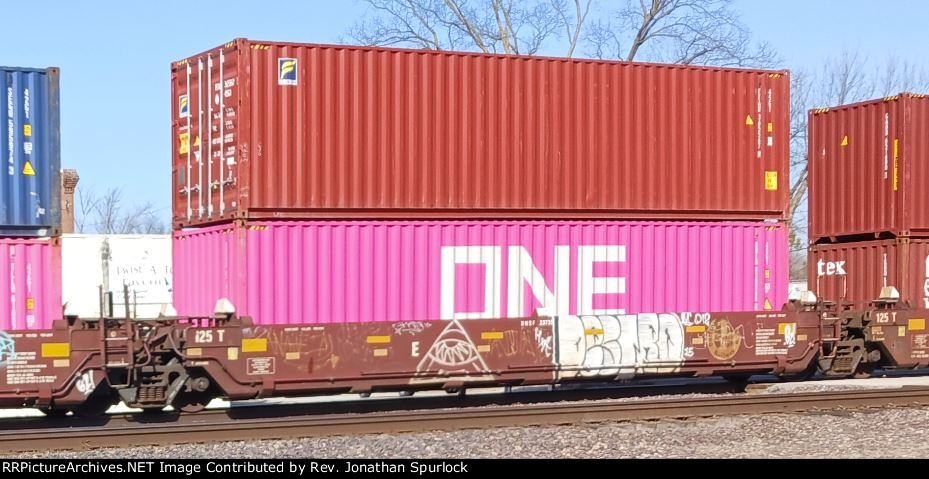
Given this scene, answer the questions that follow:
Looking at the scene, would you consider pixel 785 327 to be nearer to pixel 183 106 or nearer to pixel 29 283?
pixel 183 106

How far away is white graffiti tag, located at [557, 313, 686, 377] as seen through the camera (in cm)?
1511

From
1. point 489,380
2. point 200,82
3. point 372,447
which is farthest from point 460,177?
point 372,447

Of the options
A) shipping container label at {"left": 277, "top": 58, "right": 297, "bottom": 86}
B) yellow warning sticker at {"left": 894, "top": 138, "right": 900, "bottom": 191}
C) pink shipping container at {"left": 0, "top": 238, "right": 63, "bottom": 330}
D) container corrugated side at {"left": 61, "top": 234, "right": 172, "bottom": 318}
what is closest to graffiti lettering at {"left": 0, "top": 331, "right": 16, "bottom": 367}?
pink shipping container at {"left": 0, "top": 238, "right": 63, "bottom": 330}

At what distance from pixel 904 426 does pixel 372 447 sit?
5.96 meters

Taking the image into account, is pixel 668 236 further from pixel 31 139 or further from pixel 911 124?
pixel 31 139

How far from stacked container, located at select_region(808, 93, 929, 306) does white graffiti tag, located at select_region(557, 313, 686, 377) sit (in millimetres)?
4170

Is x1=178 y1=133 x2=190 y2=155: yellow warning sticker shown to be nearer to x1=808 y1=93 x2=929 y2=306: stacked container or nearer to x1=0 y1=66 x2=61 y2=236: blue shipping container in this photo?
x1=0 y1=66 x2=61 y2=236: blue shipping container

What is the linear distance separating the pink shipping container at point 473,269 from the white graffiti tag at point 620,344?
28 centimetres

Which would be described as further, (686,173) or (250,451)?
(686,173)

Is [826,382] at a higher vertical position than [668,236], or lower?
lower

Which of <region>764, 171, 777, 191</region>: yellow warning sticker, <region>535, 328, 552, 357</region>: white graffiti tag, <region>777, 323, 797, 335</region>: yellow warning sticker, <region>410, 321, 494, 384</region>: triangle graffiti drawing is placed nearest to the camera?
<region>410, 321, 494, 384</region>: triangle graffiti drawing

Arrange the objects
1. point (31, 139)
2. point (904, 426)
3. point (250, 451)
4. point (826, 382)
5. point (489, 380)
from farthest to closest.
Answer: point (826, 382) < point (489, 380) < point (31, 139) < point (904, 426) < point (250, 451)

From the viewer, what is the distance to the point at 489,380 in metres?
14.7

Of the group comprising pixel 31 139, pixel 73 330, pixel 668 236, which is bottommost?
pixel 73 330
